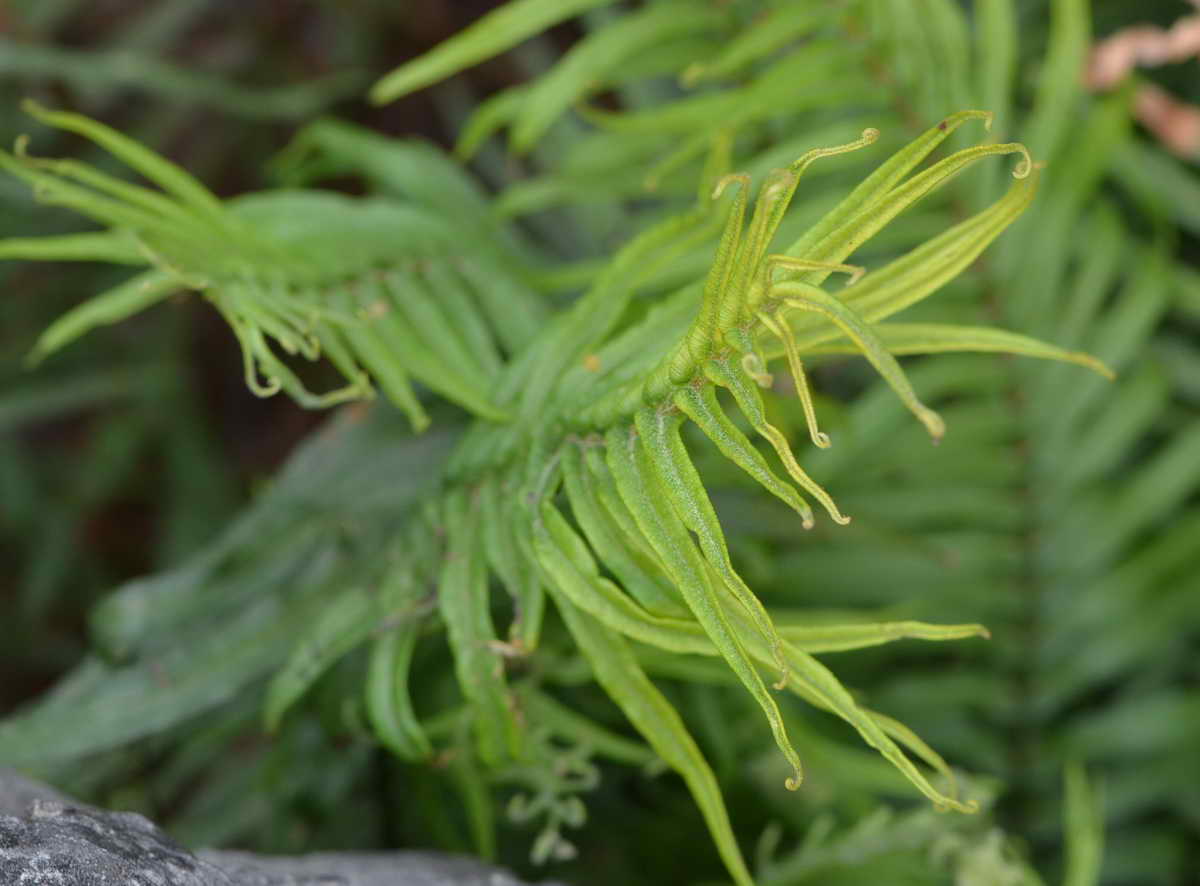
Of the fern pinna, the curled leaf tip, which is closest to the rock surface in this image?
the fern pinna

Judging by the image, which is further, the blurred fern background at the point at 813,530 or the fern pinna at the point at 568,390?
the blurred fern background at the point at 813,530

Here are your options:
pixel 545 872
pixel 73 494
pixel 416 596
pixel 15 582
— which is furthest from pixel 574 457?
pixel 15 582

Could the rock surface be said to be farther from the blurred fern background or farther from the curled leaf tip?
the curled leaf tip

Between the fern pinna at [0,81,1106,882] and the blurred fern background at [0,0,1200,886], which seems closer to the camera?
the fern pinna at [0,81,1106,882]

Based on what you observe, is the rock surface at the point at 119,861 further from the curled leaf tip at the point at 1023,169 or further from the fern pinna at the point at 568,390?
the curled leaf tip at the point at 1023,169

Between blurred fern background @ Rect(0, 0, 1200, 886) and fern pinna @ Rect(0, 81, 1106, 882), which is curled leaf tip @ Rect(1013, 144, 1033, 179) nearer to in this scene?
fern pinna @ Rect(0, 81, 1106, 882)

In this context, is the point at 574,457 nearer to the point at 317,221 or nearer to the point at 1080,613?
the point at 317,221

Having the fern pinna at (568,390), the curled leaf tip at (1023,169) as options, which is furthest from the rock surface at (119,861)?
the curled leaf tip at (1023,169)
